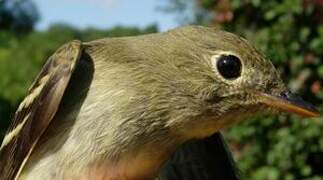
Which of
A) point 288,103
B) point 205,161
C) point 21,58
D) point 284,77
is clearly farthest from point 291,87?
point 21,58

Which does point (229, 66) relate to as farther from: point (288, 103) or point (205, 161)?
point (205, 161)

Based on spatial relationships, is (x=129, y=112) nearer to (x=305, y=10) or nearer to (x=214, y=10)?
(x=305, y=10)

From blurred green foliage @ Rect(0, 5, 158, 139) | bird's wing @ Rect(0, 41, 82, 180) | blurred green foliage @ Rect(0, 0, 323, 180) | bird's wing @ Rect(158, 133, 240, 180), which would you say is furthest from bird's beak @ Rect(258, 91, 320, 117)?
blurred green foliage @ Rect(0, 5, 158, 139)

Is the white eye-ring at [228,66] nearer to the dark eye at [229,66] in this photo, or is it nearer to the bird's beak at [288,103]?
the dark eye at [229,66]

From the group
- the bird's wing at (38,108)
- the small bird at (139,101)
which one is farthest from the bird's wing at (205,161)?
the bird's wing at (38,108)

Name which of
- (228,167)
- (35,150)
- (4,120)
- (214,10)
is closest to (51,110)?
(35,150)

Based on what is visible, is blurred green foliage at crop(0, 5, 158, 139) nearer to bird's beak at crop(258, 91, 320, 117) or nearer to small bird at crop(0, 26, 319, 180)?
small bird at crop(0, 26, 319, 180)
